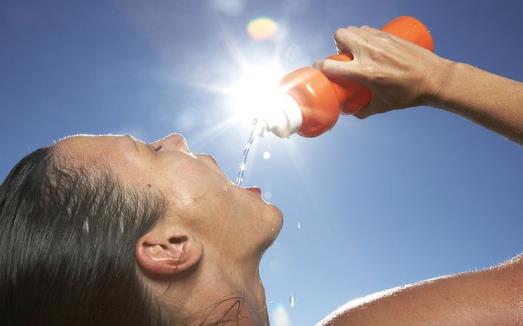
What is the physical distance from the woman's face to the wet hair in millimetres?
69

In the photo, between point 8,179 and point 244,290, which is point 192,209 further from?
point 8,179

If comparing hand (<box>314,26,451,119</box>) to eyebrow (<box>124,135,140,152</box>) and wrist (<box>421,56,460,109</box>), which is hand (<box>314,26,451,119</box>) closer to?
wrist (<box>421,56,460,109</box>)

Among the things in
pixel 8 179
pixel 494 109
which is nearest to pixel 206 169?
pixel 8 179

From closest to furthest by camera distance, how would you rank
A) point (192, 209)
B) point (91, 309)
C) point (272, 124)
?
point (91, 309)
point (192, 209)
point (272, 124)

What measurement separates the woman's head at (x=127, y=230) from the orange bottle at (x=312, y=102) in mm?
500

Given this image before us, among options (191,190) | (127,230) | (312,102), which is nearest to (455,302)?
(312,102)

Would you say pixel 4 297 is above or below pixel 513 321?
above

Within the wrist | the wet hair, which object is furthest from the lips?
the wrist

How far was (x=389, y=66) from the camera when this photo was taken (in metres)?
2.29

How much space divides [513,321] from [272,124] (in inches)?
57.7

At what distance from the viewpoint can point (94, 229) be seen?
79.1 inches

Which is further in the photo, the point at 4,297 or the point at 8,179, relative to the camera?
the point at 8,179

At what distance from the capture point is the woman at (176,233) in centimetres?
193

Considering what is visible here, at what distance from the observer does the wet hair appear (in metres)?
1.91
